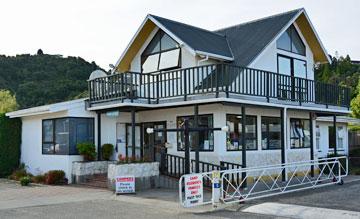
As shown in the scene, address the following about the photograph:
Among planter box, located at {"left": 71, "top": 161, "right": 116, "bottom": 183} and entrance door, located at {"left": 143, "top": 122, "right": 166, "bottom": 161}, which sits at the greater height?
entrance door, located at {"left": 143, "top": 122, "right": 166, "bottom": 161}

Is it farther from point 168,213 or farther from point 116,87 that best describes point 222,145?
point 168,213

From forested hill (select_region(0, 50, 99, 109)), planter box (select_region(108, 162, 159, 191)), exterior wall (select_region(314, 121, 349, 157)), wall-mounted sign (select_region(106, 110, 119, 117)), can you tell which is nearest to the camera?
planter box (select_region(108, 162, 159, 191))

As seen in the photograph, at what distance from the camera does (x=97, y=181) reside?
59.2 feet

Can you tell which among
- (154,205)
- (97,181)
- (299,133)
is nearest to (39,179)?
(97,181)

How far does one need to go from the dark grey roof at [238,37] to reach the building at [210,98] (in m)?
0.06

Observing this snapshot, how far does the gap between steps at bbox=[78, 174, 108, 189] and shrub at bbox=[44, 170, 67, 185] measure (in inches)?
41.8

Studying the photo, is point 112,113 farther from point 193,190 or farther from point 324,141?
point 324,141

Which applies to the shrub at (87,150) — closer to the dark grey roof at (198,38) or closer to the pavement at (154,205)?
the pavement at (154,205)

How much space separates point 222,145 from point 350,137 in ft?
54.2

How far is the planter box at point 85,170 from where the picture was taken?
18.2 meters

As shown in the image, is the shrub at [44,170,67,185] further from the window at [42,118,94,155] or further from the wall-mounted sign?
the wall-mounted sign

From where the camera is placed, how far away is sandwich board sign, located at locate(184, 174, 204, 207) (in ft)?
40.0

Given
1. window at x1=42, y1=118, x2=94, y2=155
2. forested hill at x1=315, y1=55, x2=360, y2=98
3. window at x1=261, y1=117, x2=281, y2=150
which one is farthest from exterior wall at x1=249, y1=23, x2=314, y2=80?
forested hill at x1=315, y1=55, x2=360, y2=98

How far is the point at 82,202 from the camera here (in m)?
13.8
